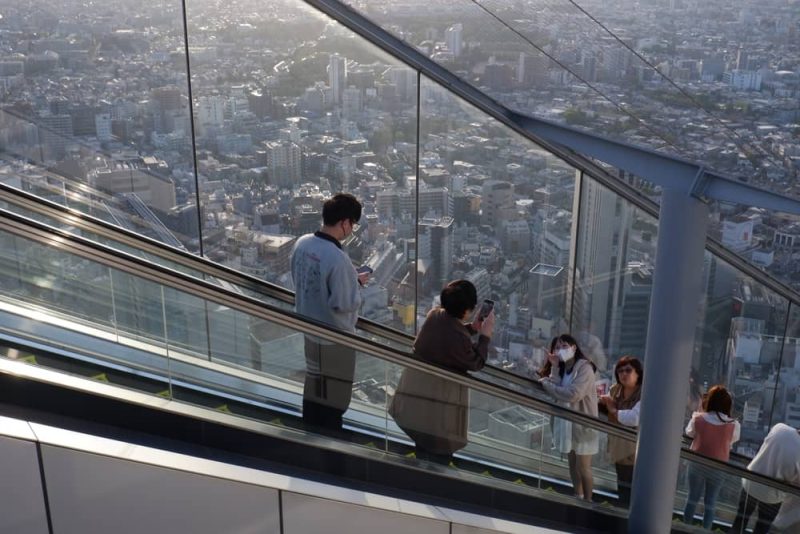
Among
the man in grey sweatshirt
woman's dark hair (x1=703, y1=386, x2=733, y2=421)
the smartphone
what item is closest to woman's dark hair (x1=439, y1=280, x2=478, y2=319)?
the smartphone

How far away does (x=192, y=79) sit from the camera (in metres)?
5.48

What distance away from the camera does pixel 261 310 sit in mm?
3387

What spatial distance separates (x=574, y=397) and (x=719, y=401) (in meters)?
0.88

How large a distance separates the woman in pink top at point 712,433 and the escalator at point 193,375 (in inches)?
45.4

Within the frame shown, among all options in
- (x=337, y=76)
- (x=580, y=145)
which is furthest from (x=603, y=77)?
(x=580, y=145)

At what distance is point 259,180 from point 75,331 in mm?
3211

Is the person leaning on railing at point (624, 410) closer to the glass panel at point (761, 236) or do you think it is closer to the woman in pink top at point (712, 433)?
the woman in pink top at point (712, 433)

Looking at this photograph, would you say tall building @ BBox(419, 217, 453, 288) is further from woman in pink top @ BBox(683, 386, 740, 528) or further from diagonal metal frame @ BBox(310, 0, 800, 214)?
woman in pink top @ BBox(683, 386, 740, 528)

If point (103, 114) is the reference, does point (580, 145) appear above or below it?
above

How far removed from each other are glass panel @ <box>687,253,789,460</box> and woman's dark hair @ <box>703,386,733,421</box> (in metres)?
0.65

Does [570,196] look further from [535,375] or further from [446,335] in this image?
[446,335]

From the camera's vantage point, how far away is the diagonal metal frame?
3.56m

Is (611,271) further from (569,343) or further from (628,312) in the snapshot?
(569,343)

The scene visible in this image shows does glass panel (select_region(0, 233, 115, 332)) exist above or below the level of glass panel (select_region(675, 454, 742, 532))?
above
